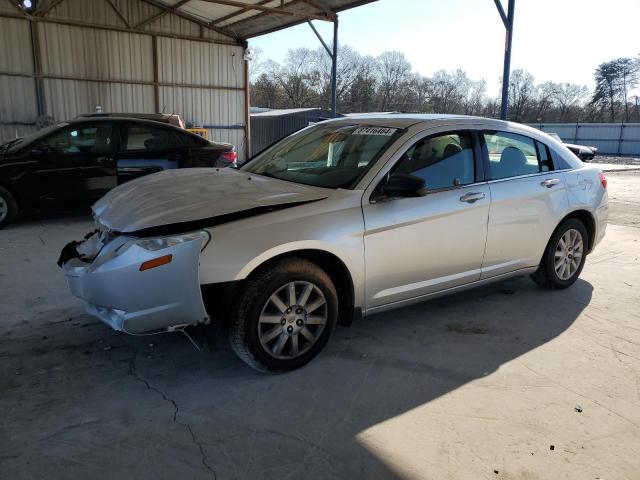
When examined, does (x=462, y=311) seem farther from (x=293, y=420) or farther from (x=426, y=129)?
(x=293, y=420)

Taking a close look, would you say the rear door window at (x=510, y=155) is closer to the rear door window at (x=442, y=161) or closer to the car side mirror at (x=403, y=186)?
the rear door window at (x=442, y=161)

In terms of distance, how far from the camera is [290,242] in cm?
316

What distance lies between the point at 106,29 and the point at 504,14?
1083cm

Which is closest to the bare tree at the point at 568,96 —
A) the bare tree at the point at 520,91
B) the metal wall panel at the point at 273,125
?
the bare tree at the point at 520,91

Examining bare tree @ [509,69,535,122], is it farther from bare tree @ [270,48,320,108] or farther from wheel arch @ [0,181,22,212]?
wheel arch @ [0,181,22,212]

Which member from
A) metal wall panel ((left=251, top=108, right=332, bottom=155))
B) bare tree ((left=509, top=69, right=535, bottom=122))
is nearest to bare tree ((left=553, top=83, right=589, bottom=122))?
bare tree ((left=509, top=69, right=535, bottom=122))

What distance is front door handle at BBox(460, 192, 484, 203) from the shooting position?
3.99 m

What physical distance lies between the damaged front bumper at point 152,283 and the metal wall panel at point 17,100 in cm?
1311

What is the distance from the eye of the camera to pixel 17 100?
45.1 ft

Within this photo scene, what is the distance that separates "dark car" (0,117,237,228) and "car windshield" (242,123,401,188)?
154 inches

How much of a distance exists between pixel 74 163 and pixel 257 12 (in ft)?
30.0

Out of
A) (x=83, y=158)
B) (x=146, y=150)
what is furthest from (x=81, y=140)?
(x=146, y=150)

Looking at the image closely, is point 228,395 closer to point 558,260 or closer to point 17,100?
point 558,260

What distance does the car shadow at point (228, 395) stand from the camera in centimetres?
252
